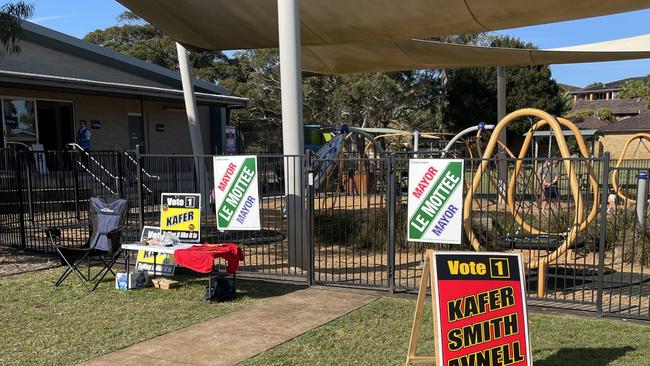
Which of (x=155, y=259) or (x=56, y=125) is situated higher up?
(x=56, y=125)

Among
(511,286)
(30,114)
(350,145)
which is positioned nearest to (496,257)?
(511,286)

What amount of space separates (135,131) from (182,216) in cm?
1413

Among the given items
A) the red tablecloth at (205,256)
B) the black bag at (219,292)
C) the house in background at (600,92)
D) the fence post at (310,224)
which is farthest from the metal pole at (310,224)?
the house in background at (600,92)

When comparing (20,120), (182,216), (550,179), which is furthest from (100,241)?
(20,120)

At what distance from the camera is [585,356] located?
477 cm

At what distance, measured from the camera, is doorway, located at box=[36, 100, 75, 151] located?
18.1 metres

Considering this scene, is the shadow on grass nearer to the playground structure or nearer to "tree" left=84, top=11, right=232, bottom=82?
the playground structure

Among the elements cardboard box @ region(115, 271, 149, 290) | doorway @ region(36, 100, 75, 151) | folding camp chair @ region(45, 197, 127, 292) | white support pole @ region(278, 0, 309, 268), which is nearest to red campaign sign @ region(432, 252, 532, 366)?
white support pole @ region(278, 0, 309, 268)

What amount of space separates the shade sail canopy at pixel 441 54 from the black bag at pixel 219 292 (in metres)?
8.16

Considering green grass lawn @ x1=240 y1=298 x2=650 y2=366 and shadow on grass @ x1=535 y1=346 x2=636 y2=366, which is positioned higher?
shadow on grass @ x1=535 y1=346 x2=636 y2=366

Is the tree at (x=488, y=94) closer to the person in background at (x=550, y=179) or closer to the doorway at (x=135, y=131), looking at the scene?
the doorway at (x=135, y=131)

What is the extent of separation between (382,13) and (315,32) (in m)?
1.76

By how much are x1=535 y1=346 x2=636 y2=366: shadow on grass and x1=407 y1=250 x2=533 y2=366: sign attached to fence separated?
0.89 metres

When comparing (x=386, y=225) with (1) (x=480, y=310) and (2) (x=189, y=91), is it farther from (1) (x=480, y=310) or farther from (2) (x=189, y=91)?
(1) (x=480, y=310)
